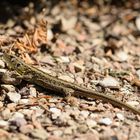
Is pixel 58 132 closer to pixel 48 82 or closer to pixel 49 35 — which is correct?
pixel 48 82

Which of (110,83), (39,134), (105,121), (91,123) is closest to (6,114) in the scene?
(39,134)

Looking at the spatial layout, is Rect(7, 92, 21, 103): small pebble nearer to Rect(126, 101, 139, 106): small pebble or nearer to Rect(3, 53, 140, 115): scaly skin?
Rect(3, 53, 140, 115): scaly skin

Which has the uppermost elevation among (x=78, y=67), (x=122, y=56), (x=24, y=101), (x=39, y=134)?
(x=122, y=56)

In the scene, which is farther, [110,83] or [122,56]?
[122,56]

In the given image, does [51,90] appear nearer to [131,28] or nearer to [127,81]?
[127,81]

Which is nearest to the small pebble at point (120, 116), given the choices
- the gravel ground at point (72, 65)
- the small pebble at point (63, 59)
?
the gravel ground at point (72, 65)

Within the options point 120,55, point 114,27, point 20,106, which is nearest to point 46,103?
point 20,106
